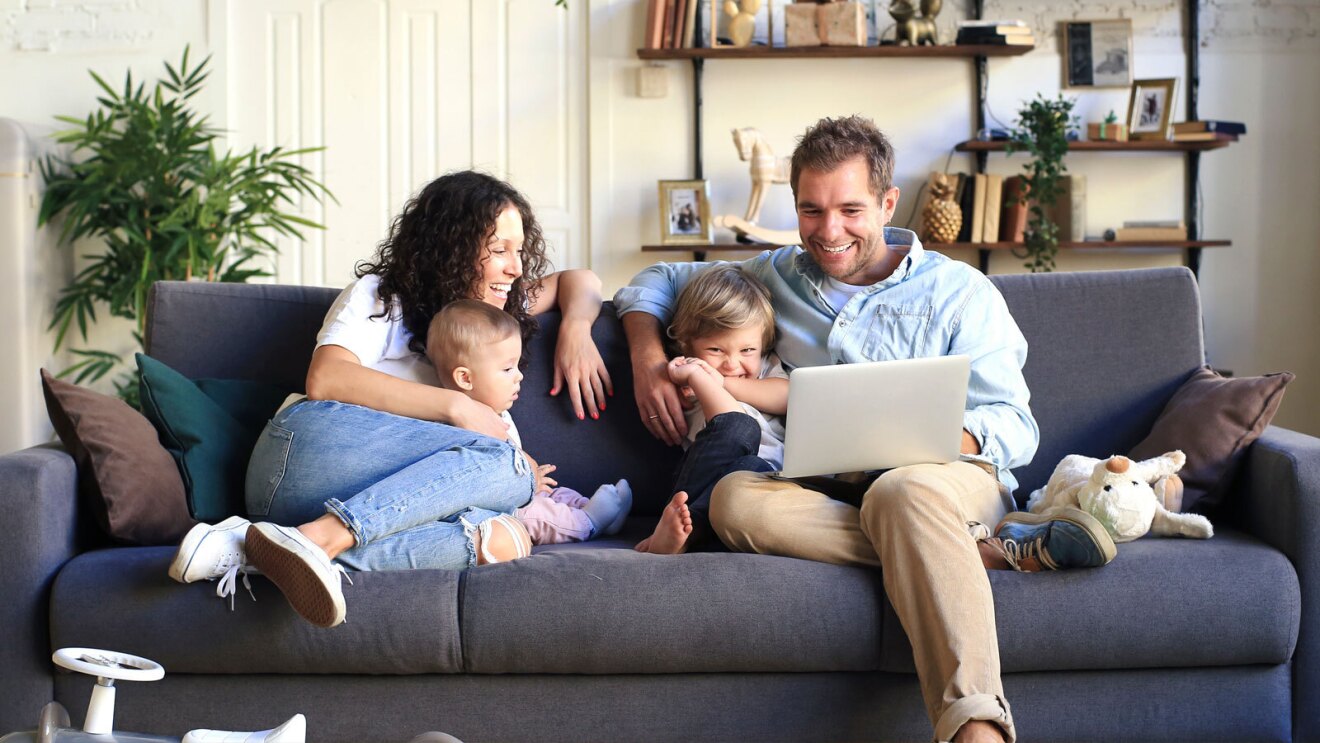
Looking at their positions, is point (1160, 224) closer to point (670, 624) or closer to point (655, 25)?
point (655, 25)

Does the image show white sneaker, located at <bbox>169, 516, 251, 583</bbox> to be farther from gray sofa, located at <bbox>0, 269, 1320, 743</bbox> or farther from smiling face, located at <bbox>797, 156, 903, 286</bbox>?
smiling face, located at <bbox>797, 156, 903, 286</bbox>

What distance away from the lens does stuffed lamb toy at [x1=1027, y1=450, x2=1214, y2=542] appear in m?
1.85

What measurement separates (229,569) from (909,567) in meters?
0.98

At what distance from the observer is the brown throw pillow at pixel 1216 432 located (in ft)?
6.66

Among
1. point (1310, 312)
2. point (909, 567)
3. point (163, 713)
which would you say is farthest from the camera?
point (1310, 312)

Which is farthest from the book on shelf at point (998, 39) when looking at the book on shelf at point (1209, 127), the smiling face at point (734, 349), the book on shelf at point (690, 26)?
the smiling face at point (734, 349)

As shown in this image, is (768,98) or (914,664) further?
(768,98)

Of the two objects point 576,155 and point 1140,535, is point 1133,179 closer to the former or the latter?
point 576,155

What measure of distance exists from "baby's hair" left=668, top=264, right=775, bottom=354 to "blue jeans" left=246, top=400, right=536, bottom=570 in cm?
43

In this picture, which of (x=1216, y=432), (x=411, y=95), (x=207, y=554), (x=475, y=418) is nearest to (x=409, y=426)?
(x=475, y=418)

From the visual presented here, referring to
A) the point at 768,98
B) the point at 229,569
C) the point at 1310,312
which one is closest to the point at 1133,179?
the point at 1310,312

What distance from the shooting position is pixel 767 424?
221 centimetres

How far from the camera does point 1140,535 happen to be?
1882mm

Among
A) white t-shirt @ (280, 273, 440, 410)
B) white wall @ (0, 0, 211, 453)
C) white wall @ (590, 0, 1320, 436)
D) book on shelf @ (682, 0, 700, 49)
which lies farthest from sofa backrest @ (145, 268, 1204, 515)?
white wall @ (0, 0, 211, 453)
